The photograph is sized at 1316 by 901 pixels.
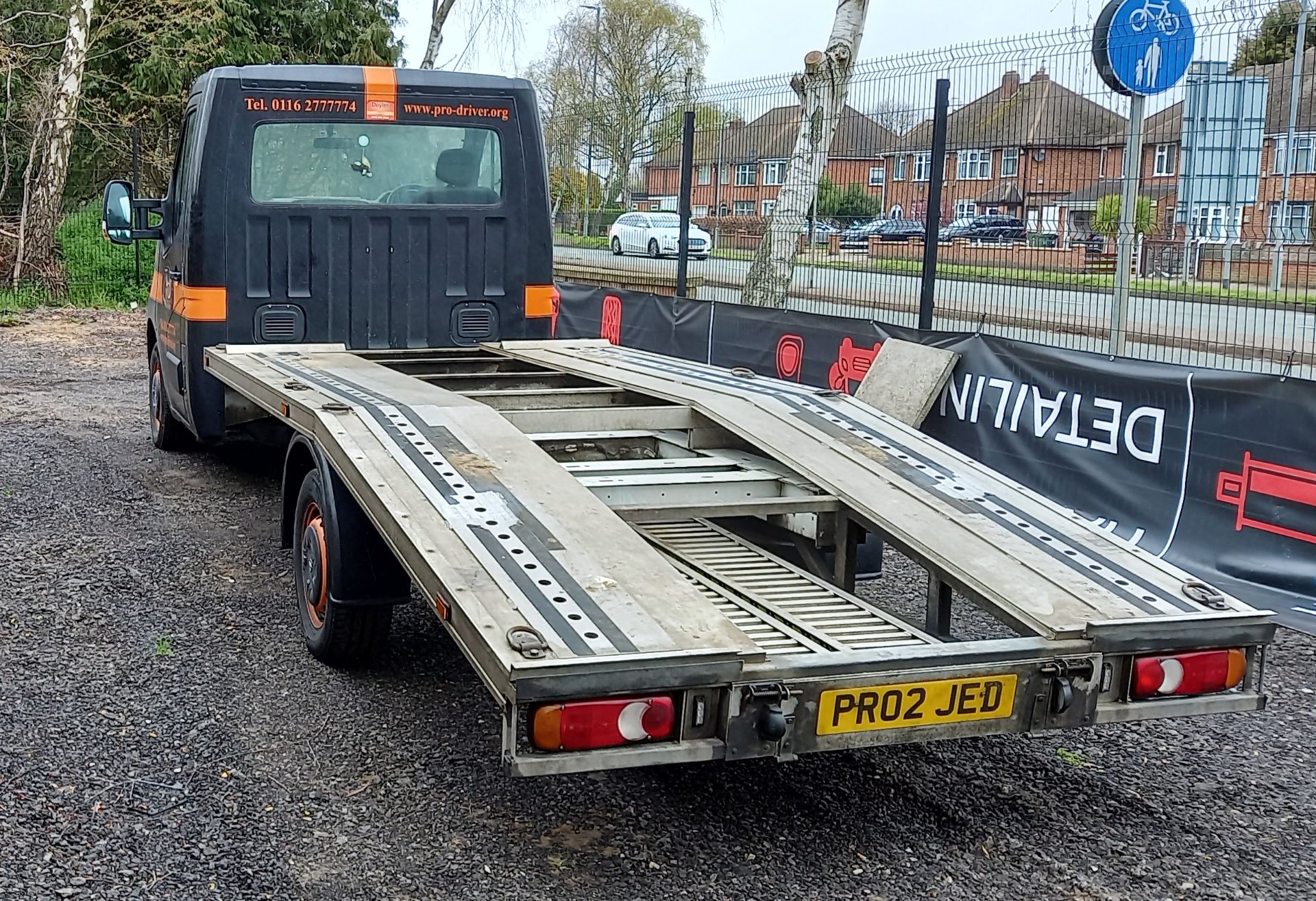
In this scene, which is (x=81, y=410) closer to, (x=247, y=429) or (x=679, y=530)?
(x=247, y=429)

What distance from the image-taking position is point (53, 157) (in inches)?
806

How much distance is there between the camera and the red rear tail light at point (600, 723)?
10.3ft

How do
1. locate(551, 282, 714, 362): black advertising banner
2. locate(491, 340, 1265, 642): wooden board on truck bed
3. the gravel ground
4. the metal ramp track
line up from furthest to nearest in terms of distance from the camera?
locate(551, 282, 714, 362): black advertising banner < the metal ramp track < locate(491, 340, 1265, 642): wooden board on truck bed < the gravel ground

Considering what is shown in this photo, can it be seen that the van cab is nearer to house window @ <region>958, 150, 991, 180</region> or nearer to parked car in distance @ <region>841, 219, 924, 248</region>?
parked car in distance @ <region>841, 219, 924, 248</region>

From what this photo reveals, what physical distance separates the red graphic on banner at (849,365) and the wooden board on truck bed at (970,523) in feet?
9.68

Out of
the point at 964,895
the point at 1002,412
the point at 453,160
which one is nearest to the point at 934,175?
the point at 1002,412

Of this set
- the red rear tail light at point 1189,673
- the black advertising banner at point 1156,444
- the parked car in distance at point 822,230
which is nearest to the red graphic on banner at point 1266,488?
the black advertising banner at point 1156,444

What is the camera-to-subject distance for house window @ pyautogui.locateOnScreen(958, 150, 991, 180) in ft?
30.9

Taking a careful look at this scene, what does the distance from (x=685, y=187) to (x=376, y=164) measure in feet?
17.8

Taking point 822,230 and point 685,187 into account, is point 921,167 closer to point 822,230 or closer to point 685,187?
point 822,230

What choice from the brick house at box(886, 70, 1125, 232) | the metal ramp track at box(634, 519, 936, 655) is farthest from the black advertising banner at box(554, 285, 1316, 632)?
the metal ramp track at box(634, 519, 936, 655)

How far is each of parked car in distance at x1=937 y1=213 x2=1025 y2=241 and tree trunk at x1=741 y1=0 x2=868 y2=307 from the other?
8.51 ft

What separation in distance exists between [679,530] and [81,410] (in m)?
7.78

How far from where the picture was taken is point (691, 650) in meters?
3.23
